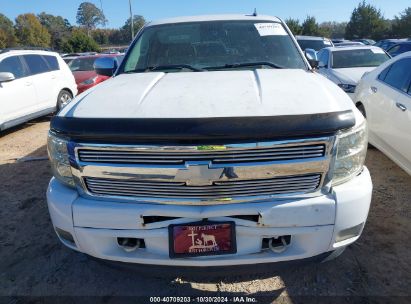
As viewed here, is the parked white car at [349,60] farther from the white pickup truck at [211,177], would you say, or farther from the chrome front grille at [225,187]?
the chrome front grille at [225,187]

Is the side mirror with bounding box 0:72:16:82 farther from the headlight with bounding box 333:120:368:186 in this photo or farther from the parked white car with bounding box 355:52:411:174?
the headlight with bounding box 333:120:368:186

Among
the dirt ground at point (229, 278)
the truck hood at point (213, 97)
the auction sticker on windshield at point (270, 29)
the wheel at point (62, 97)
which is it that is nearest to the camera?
the truck hood at point (213, 97)

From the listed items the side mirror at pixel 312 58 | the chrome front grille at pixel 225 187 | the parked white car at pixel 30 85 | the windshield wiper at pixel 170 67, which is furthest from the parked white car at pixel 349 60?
the chrome front grille at pixel 225 187

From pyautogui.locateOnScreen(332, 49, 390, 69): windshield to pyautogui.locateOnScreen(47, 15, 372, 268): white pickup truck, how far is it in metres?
7.12

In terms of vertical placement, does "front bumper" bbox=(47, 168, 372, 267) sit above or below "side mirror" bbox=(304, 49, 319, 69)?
below

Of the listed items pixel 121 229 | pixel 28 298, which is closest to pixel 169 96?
pixel 121 229

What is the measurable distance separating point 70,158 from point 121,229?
499 mm

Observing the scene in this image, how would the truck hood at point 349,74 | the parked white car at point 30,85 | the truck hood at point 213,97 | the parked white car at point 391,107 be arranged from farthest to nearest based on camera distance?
the truck hood at point 349,74 < the parked white car at point 30,85 < the parked white car at point 391,107 < the truck hood at point 213,97

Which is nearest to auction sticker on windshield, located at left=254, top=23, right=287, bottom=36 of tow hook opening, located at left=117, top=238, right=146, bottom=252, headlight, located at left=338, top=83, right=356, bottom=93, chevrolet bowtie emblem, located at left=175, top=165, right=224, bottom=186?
chevrolet bowtie emblem, located at left=175, top=165, right=224, bottom=186

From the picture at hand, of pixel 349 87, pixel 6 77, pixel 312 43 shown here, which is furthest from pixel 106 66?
pixel 312 43

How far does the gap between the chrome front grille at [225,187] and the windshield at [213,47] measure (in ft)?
4.83

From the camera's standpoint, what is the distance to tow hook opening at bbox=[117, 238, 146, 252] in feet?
6.86

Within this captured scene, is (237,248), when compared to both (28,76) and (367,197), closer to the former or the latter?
(367,197)

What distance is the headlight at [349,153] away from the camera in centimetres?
200
